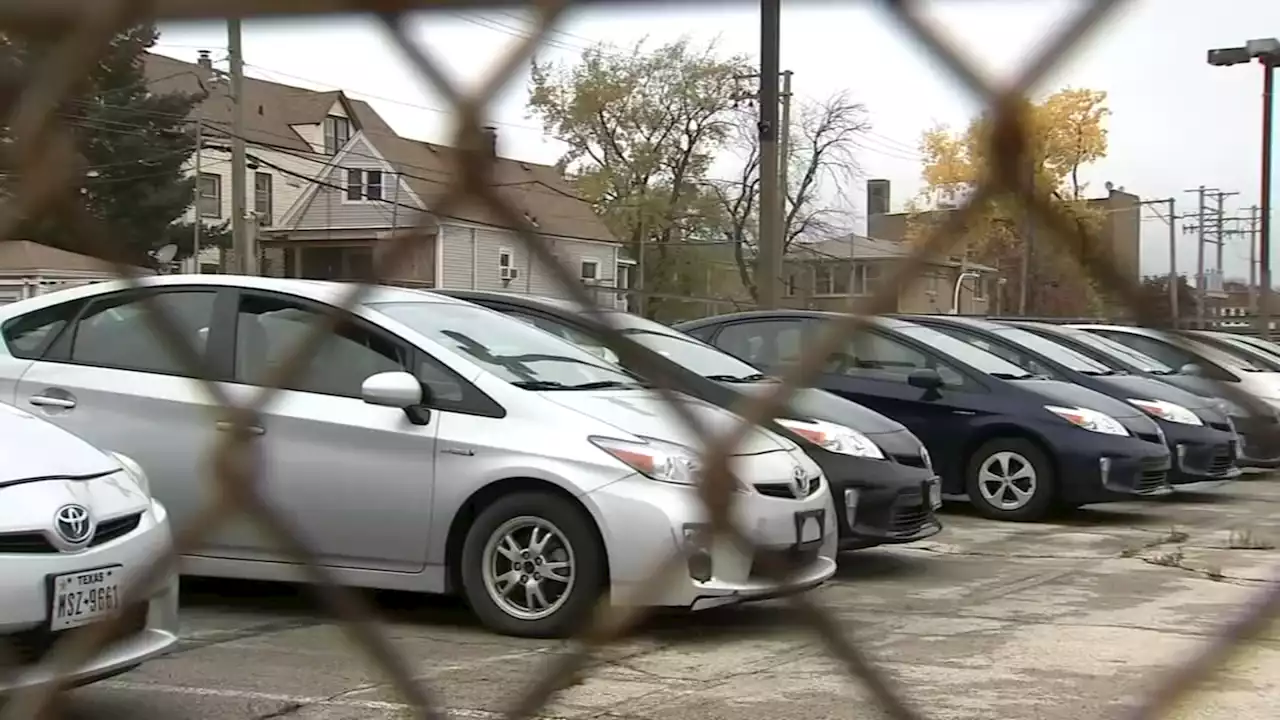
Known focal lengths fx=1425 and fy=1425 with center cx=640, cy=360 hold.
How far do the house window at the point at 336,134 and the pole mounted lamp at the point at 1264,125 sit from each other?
0.84 m

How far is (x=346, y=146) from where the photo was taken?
1.45 m

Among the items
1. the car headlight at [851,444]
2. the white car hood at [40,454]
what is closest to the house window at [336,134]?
the white car hood at [40,454]

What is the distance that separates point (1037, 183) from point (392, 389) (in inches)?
168

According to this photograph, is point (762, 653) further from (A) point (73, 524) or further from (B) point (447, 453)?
(A) point (73, 524)

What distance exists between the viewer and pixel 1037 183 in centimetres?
88

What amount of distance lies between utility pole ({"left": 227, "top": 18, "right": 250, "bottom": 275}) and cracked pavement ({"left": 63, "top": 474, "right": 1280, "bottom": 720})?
1032mm

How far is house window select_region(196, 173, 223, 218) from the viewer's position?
2.12m

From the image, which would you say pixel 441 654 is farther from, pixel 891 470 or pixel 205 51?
pixel 205 51

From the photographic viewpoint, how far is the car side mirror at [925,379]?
28.8 ft

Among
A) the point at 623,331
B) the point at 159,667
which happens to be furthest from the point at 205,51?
the point at 159,667

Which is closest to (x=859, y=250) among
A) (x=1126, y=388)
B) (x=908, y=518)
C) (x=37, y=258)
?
(x=37, y=258)

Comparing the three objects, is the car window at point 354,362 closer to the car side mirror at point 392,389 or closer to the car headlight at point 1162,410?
the car side mirror at point 392,389

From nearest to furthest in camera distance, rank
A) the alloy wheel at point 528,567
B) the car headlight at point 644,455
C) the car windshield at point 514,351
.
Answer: the car headlight at point 644,455
the alloy wheel at point 528,567
the car windshield at point 514,351

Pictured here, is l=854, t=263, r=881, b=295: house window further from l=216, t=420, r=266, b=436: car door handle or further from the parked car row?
l=216, t=420, r=266, b=436: car door handle
